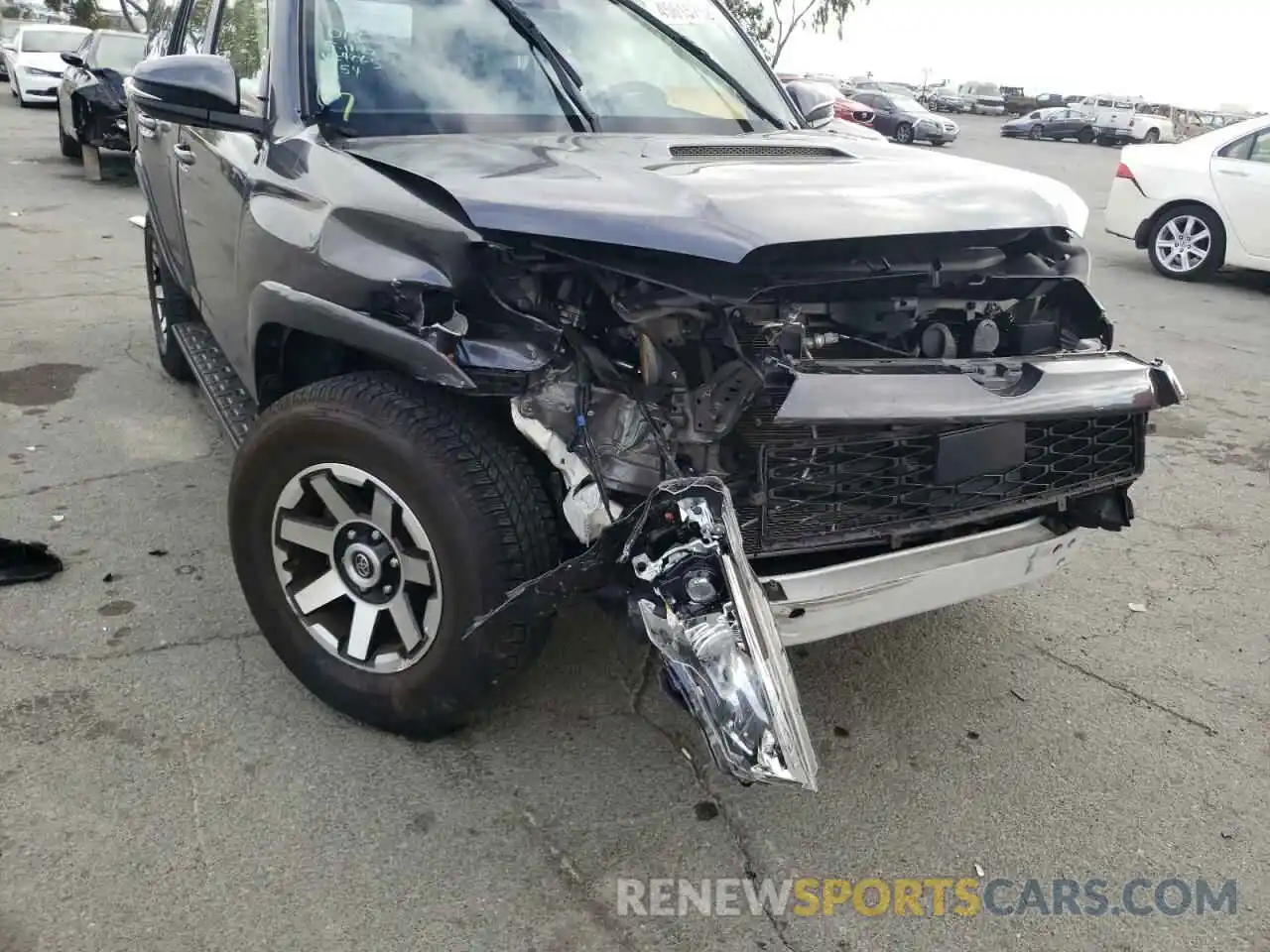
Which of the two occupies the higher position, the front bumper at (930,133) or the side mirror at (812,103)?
the side mirror at (812,103)

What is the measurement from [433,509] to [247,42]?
6.66ft

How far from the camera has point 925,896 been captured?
2.29 meters

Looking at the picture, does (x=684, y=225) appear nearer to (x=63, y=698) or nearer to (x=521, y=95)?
(x=521, y=95)

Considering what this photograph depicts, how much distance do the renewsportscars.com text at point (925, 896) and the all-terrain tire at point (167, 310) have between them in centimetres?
361

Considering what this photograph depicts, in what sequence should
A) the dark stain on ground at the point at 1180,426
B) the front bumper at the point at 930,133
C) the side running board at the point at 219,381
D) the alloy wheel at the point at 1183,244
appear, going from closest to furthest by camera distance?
the side running board at the point at 219,381 < the dark stain on ground at the point at 1180,426 < the alloy wheel at the point at 1183,244 < the front bumper at the point at 930,133

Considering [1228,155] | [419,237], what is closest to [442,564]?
[419,237]

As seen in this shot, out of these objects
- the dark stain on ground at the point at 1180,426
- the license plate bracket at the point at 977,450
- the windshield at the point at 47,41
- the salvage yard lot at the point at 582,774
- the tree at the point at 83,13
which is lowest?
the salvage yard lot at the point at 582,774

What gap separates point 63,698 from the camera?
2.78m

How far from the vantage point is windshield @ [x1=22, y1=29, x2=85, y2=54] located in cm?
2006

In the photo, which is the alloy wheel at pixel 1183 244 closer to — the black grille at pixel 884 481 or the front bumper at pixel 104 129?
the black grille at pixel 884 481

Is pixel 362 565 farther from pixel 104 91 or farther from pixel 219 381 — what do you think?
pixel 104 91

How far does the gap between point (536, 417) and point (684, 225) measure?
53cm

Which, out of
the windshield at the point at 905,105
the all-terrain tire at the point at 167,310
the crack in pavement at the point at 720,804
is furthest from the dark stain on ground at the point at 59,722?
the windshield at the point at 905,105

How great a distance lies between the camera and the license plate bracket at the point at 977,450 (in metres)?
2.39
